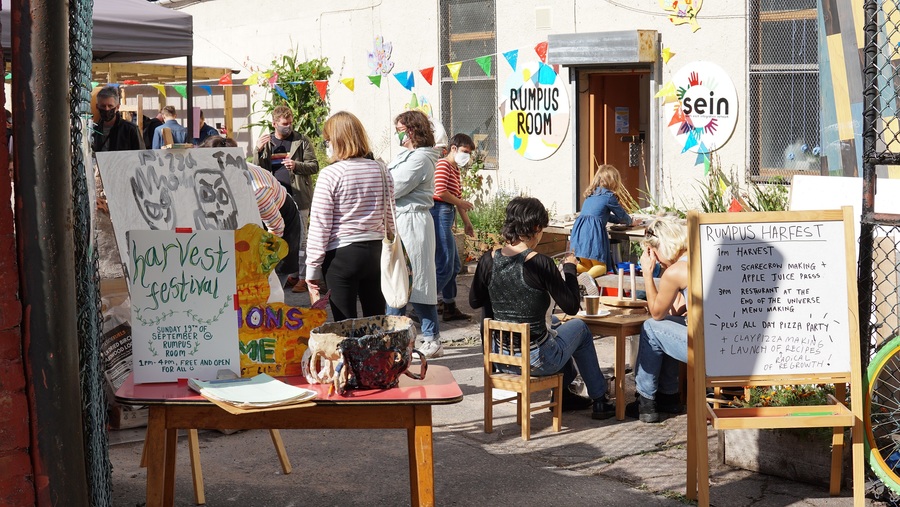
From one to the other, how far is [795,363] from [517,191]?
784 centimetres

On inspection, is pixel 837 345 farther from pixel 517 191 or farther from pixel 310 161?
pixel 517 191

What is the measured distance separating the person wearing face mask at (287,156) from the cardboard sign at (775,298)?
6.49 meters

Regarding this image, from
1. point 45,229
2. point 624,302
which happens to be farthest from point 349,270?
point 45,229

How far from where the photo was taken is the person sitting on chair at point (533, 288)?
5.92 metres

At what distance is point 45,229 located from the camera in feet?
10.6

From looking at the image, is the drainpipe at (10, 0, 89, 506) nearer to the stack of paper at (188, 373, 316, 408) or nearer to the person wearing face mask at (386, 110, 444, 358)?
the stack of paper at (188, 373, 316, 408)

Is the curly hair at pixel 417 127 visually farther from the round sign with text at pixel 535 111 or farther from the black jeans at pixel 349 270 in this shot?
the round sign with text at pixel 535 111

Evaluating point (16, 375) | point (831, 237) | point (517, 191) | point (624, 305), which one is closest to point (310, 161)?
point (517, 191)

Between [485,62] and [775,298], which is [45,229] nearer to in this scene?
[775,298]

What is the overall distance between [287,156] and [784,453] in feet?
22.1

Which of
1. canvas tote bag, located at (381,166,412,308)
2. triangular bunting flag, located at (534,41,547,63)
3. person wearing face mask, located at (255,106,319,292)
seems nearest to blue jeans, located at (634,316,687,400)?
canvas tote bag, located at (381,166,412,308)

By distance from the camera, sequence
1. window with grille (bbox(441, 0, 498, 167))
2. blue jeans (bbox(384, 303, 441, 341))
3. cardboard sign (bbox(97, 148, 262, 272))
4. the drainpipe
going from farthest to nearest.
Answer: window with grille (bbox(441, 0, 498, 167)) < blue jeans (bbox(384, 303, 441, 341)) < cardboard sign (bbox(97, 148, 262, 272)) < the drainpipe

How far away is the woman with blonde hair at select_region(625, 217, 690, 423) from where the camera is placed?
573 centimetres

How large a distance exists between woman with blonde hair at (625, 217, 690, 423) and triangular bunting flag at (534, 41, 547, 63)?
234 inches
